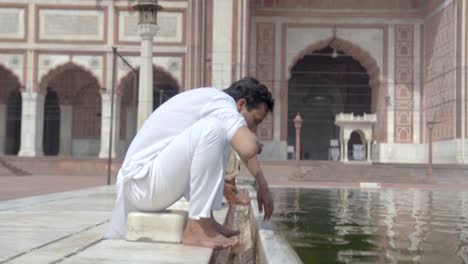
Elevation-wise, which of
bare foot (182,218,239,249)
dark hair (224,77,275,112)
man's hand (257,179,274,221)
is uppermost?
dark hair (224,77,275,112)

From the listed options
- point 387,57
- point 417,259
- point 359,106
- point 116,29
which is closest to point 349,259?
point 417,259

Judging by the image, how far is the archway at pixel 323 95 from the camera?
81.6 feet

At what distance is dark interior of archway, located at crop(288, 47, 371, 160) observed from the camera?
25.1m

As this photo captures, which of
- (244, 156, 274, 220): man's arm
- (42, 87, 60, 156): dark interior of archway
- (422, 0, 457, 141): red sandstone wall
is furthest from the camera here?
(42, 87, 60, 156): dark interior of archway

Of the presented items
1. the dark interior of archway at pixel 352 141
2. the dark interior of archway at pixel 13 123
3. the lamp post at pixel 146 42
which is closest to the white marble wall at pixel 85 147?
the dark interior of archway at pixel 13 123

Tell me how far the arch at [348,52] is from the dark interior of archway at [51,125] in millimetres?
8756

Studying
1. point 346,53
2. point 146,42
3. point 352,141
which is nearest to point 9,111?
point 346,53

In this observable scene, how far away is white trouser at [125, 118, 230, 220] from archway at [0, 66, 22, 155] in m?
20.5

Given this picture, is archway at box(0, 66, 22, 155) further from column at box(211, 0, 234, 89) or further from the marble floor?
the marble floor

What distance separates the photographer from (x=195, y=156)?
218cm

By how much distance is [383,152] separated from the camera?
21609 mm

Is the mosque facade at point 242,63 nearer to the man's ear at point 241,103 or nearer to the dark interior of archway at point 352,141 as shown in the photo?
the dark interior of archway at point 352,141

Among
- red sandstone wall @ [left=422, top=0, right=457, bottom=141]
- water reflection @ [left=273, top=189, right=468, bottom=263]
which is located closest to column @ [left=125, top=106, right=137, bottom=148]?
red sandstone wall @ [left=422, top=0, right=457, bottom=141]

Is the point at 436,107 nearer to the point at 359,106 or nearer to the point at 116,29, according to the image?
the point at 359,106
